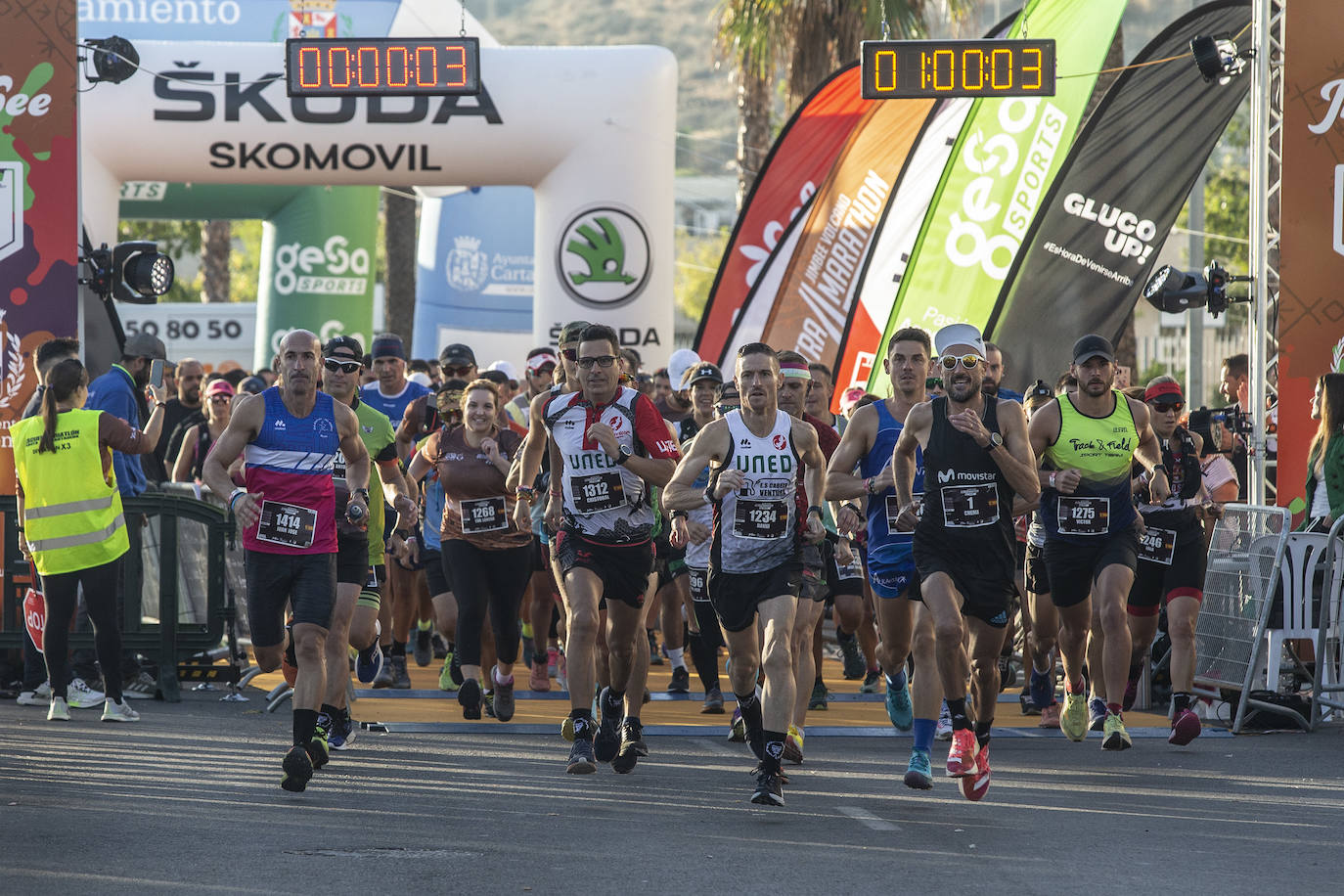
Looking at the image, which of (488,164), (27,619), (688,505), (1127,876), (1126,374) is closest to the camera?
(1127,876)

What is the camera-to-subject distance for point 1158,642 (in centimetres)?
1167

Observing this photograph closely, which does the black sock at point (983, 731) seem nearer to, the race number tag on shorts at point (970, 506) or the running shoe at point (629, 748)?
the race number tag on shorts at point (970, 506)

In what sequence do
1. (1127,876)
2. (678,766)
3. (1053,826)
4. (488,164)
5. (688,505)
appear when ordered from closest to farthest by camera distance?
(1127,876), (1053,826), (688,505), (678,766), (488,164)

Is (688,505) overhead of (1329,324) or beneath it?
beneath

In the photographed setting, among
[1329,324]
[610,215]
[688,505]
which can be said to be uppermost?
[610,215]

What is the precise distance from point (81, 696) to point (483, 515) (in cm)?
280

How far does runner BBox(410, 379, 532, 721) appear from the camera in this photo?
33.4ft

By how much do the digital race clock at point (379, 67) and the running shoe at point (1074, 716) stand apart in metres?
7.75

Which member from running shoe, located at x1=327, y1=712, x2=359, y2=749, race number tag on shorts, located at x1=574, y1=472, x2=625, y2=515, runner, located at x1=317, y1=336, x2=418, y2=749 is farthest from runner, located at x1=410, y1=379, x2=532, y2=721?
race number tag on shorts, located at x1=574, y1=472, x2=625, y2=515

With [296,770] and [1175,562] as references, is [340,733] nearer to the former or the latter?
[296,770]

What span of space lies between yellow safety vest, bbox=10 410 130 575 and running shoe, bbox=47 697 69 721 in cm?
75

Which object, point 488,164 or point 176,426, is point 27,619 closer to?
point 176,426

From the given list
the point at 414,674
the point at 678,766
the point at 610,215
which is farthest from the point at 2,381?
the point at 610,215

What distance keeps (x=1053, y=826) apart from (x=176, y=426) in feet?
29.8
